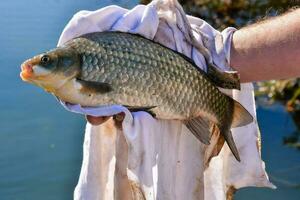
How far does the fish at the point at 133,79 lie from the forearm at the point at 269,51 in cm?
12

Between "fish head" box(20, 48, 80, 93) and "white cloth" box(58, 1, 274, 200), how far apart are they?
0.19 feet

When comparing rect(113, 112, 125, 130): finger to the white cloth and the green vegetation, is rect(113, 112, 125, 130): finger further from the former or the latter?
the green vegetation

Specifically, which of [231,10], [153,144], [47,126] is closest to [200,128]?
[153,144]

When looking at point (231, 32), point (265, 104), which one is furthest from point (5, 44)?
point (231, 32)

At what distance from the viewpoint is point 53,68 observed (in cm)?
96

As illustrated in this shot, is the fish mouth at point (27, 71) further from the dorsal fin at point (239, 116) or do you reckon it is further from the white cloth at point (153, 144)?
the dorsal fin at point (239, 116)

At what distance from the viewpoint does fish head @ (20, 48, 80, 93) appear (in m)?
0.96

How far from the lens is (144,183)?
1066mm

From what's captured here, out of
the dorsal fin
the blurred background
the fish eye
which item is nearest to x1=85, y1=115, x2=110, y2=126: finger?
the fish eye

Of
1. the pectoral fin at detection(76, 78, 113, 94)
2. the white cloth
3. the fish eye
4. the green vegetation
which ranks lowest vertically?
the green vegetation

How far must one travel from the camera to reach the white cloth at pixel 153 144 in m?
1.06

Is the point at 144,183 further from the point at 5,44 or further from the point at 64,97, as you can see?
the point at 5,44

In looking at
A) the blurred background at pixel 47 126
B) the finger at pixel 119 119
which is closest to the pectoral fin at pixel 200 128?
the finger at pixel 119 119

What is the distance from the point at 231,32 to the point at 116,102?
1.16 ft
